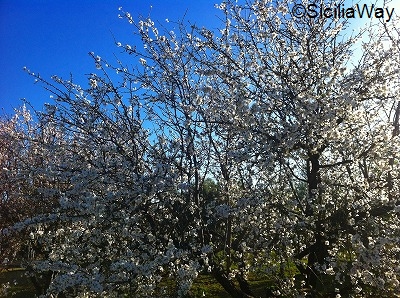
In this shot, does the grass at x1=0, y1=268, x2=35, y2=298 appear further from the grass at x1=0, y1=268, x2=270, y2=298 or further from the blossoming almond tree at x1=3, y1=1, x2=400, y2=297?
the blossoming almond tree at x1=3, y1=1, x2=400, y2=297

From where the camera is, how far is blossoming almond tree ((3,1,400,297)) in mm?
5297

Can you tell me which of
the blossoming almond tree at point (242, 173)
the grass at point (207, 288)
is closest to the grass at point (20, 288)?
the grass at point (207, 288)

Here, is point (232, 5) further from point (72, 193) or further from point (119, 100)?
point (72, 193)

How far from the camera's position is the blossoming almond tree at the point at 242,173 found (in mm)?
5297

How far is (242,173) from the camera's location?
6684 mm

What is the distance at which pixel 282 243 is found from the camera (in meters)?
5.84

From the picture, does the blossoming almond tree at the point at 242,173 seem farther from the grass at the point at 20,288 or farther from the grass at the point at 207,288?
the grass at the point at 20,288

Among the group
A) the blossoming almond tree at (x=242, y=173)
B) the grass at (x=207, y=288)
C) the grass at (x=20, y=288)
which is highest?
the blossoming almond tree at (x=242, y=173)

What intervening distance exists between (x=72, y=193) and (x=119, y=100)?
1737 millimetres

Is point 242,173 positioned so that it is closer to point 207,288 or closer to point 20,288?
point 207,288

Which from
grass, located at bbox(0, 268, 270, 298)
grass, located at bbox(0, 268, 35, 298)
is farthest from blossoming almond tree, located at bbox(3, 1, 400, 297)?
grass, located at bbox(0, 268, 35, 298)

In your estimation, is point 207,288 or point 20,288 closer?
point 207,288

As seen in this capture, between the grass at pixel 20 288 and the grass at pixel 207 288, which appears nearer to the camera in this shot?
the grass at pixel 207 288

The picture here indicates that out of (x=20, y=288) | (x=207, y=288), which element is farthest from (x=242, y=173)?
(x=20, y=288)
